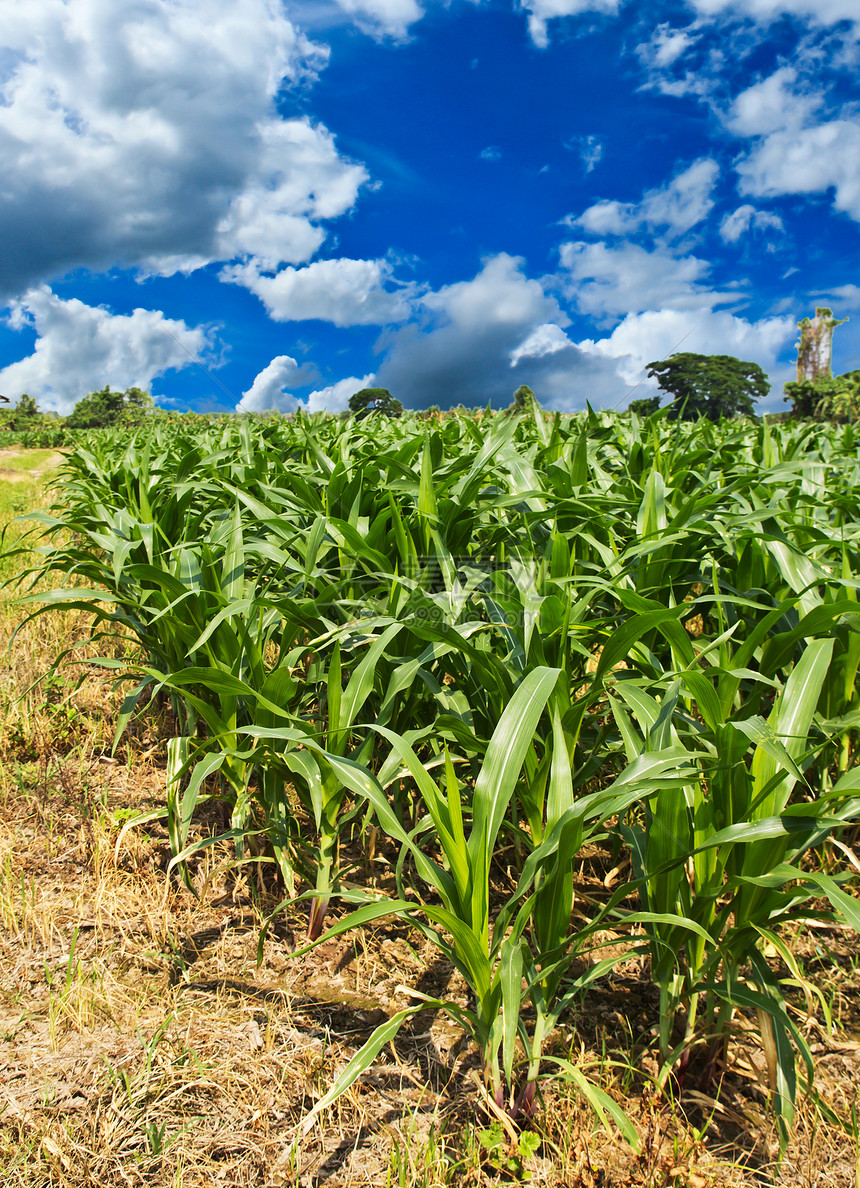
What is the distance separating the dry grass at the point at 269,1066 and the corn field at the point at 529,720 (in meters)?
0.07

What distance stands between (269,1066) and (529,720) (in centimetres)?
81

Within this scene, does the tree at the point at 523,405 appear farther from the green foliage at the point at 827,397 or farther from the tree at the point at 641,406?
the green foliage at the point at 827,397

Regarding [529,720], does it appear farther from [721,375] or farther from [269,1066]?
[721,375]

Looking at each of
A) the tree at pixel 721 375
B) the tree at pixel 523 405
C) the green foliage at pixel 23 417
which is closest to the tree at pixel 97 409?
the green foliage at pixel 23 417

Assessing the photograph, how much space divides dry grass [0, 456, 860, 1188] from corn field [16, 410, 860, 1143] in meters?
0.07

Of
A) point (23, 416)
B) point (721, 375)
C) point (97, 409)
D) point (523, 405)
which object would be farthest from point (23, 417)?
point (523, 405)

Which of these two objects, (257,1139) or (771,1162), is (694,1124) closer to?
(771,1162)

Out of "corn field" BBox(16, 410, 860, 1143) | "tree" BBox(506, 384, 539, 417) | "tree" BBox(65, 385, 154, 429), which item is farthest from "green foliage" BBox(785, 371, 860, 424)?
"tree" BBox(65, 385, 154, 429)

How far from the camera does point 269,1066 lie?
116cm

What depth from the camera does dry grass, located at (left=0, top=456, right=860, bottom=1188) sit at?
100cm

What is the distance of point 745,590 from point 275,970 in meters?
1.61

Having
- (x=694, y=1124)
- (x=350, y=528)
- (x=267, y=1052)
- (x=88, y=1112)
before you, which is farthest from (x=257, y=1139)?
(x=350, y=528)

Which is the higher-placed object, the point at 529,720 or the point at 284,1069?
the point at 529,720

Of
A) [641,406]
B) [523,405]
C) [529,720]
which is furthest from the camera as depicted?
[641,406]
